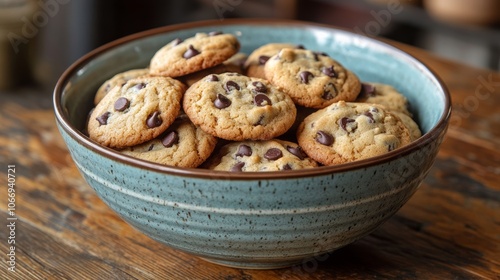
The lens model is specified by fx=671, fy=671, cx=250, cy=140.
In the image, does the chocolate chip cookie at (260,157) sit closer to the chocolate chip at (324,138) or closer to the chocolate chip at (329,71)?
the chocolate chip at (324,138)

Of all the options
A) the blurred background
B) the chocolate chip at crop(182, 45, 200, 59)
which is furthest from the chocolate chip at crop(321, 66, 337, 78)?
the blurred background

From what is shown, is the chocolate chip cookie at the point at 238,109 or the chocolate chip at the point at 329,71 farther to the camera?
the chocolate chip at the point at 329,71

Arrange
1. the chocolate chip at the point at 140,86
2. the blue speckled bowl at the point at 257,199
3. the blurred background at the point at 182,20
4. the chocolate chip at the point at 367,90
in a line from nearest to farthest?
the blue speckled bowl at the point at 257,199 → the chocolate chip at the point at 140,86 → the chocolate chip at the point at 367,90 → the blurred background at the point at 182,20

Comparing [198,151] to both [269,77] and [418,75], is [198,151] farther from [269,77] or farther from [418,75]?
[418,75]

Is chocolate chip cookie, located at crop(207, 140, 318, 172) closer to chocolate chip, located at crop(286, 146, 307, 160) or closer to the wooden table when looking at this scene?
chocolate chip, located at crop(286, 146, 307, 160)

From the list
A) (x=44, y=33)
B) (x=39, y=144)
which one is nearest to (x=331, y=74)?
(x=39, y=144)

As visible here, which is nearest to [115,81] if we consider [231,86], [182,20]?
[231,86]

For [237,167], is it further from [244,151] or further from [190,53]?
[190,53]

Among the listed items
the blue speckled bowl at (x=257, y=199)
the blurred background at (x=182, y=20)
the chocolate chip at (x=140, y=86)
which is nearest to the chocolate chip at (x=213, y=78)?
the chocolate chip at (x=140, y=86)

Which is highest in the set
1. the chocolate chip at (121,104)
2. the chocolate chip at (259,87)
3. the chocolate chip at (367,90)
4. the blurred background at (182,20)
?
the chocolate chip at (259,87)
